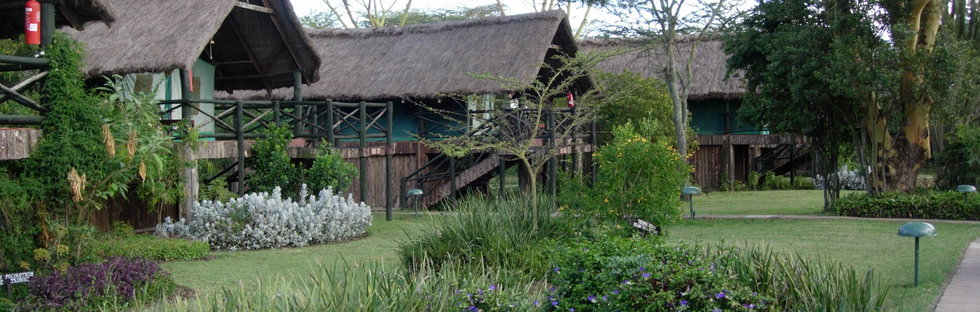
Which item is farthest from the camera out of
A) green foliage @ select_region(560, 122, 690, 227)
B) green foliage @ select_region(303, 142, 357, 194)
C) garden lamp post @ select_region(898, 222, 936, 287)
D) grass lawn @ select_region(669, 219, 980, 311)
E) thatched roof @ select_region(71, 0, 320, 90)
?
green foliage @ select_region(303, 142, 357, 194)

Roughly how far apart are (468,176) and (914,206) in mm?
8906

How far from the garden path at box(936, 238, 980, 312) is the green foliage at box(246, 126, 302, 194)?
30.1ft

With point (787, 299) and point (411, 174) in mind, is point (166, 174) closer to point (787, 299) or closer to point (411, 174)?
point (787, 299)

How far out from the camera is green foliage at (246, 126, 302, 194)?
14.4 metres

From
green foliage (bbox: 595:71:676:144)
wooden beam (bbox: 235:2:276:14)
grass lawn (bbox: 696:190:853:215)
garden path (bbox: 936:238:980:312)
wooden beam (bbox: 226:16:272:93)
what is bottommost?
garden path (bbox: 936:238:980:312)

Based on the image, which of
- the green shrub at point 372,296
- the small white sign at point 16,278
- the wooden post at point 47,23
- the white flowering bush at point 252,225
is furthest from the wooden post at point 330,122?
the green shrub at point 372,296

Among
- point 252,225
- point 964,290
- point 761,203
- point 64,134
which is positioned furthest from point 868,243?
point 64,134

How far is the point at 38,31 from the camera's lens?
9.06 meters

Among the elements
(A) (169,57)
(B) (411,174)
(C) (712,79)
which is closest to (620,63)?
(C) (712,79)

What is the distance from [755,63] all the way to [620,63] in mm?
10539

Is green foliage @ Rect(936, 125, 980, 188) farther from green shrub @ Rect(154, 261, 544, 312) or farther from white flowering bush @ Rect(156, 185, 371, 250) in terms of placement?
green shrub @ Rect(154, 261, 544, 312)

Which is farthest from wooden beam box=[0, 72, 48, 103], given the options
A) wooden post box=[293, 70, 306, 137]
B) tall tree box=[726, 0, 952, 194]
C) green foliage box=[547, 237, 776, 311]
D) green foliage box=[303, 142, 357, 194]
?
tall tree box=[726, 0, 952, 194]

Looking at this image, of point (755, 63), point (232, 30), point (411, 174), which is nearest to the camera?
point (232, 30)

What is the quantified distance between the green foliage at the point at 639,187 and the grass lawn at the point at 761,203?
24.9 feet
